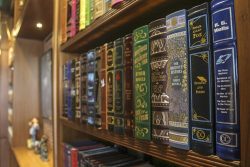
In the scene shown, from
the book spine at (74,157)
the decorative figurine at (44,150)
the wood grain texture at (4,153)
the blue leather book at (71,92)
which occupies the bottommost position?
the wood grain texture at (4,153)

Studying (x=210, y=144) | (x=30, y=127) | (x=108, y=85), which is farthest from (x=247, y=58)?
(x=30, y=127)

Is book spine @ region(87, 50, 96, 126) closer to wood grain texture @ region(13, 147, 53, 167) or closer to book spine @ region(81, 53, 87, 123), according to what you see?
book spine @ region(81, 53, 87, 123)

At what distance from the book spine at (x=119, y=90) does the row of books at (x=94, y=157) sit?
188 millimetres

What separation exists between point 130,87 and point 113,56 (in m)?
0.13

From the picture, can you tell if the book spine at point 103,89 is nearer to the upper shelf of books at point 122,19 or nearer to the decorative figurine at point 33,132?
the upper shelf of books at point 122,19

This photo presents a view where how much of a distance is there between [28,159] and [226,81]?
224 cm

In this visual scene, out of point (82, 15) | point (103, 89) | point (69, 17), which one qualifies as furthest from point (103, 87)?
point (69, 17)

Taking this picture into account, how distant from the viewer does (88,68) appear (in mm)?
930

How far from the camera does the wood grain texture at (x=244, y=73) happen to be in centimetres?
35

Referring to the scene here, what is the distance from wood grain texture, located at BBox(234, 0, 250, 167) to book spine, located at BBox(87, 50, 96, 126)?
565 mm

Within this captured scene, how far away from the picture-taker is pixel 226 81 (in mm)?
391

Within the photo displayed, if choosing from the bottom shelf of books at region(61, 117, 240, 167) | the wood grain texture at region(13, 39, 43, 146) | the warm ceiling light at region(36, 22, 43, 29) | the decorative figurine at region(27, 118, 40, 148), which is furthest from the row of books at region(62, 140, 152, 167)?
the wood grain texture at region(13, 39, 43, 146)

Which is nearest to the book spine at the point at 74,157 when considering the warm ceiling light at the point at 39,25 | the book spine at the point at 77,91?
the book spine at the point at 77,91

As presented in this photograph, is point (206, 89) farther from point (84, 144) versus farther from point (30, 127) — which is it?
point (30, 127)
